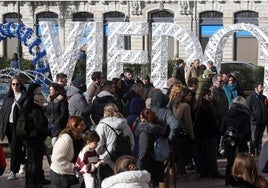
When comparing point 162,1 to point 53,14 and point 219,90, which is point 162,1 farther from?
point 219,90

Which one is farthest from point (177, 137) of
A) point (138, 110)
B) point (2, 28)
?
point (2, 28)

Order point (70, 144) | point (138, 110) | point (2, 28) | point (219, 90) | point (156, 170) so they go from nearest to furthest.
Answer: point (70, 144) → point (156, 170) → point (138, 110) → point (219, 90) → point (2, 28)

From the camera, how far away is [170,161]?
1105cm

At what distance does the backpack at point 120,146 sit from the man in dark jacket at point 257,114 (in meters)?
5.57

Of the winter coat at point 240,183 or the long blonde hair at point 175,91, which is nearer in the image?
the winter coat at point 240,183

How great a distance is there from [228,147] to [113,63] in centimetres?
1059

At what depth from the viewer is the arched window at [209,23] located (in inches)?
1882

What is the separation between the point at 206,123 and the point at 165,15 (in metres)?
36.3

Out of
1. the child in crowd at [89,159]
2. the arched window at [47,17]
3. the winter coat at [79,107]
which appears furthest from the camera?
the arched window at [47,17]

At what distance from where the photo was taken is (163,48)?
21609 mm

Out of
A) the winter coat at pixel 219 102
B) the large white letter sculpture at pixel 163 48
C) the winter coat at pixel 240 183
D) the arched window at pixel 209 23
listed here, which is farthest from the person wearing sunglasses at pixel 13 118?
the arched window at pixel 209 23

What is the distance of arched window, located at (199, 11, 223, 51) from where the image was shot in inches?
Result: 1882

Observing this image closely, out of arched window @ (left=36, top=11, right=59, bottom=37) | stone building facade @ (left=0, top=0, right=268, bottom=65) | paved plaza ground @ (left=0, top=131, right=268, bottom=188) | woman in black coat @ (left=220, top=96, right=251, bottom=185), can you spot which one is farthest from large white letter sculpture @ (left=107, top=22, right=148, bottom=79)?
arched window @ (left=36, top=11, right=59, bottom=37)

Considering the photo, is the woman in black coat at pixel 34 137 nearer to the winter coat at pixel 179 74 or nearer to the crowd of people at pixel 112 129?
the crowd of people at pixel 112 129
